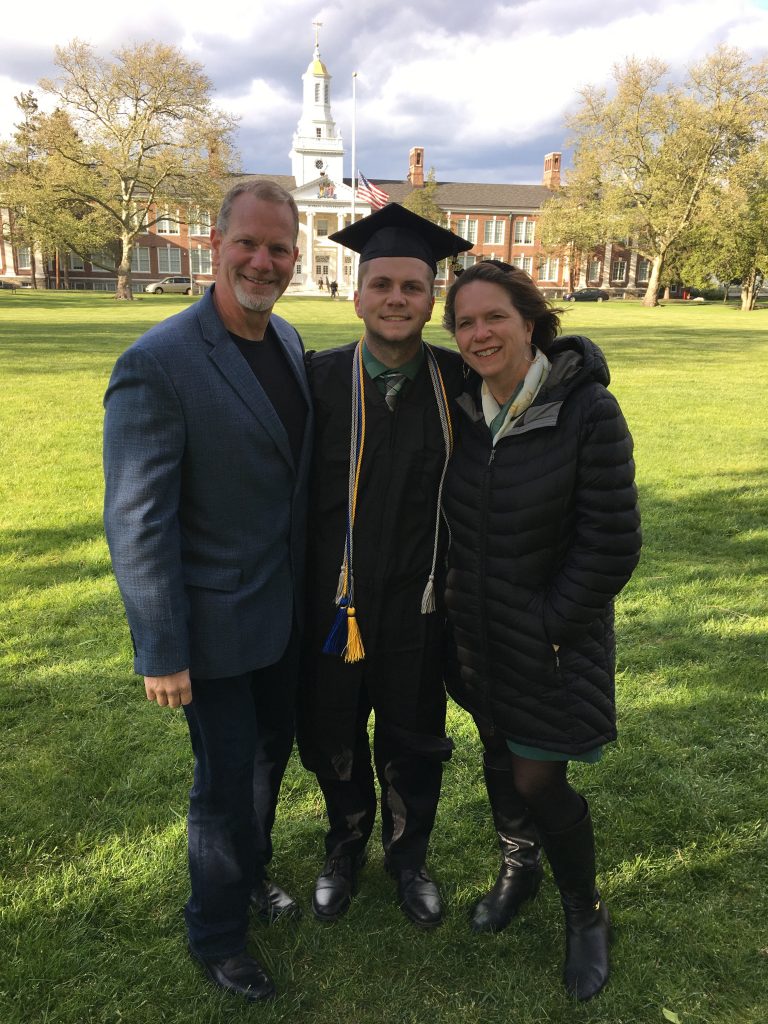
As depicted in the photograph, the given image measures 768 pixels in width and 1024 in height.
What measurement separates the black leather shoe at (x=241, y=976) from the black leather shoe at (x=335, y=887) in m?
0.33

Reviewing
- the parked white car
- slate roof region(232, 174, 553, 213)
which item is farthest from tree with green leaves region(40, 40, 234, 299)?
slate roof region(232, 174, 553, 213)

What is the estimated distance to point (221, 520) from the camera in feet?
7.09

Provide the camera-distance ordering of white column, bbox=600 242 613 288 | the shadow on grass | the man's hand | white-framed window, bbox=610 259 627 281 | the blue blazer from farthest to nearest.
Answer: white-framed window, bbox=610 259 627 281, white column, bbox=600 242 613 288, the shadow on grass, the man's hand, the blue blazer

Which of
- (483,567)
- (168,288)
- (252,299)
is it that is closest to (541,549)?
(483,567)

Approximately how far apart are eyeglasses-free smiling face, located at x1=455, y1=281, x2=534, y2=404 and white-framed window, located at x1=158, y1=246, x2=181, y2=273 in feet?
248

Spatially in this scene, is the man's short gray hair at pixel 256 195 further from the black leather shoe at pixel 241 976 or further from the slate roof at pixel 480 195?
the slate roof at pixel 480 195

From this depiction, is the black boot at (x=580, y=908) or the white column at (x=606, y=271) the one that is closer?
the black boot at (x=580, y=908)

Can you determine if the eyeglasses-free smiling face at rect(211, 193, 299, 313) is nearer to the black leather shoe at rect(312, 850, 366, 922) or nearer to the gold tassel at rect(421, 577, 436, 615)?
the gold tassel at rect(421, 577, 436, 615)

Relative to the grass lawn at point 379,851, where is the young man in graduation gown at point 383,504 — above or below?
above

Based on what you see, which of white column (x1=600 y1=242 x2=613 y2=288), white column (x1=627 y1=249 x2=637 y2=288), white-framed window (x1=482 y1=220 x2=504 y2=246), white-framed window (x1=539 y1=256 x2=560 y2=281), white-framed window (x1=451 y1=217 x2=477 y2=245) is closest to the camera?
white-framed window (x1=451 y1=217 x2=477 y2=245)

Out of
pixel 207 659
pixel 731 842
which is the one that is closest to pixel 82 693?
pixel 207 659

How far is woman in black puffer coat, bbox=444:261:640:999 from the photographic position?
2127mm

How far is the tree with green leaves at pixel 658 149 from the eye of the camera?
43969 millimetres

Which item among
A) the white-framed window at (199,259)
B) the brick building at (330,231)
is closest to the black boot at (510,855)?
the brick building at (330,231)
